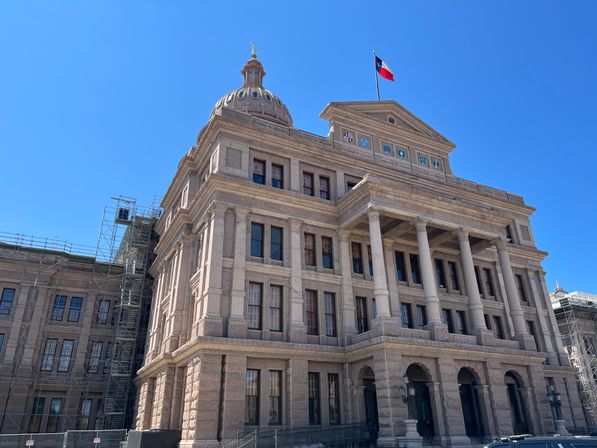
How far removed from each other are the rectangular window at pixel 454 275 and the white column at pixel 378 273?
33.6 feet

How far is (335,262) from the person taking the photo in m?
28.5

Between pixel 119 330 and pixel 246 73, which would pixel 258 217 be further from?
pixel 246 73

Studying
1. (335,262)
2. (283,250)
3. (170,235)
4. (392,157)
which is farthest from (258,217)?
(392,157)

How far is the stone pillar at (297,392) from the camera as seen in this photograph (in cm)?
2302

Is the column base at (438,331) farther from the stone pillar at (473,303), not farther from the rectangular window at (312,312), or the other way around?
the rectangular window at (312,312)

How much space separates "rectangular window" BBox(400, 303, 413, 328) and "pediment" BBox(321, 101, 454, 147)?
566 inches

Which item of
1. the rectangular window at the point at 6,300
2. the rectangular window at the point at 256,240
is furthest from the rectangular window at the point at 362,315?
the rectangular window at the point at 6,300

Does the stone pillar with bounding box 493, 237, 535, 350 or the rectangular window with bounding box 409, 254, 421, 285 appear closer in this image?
the stone pillar with bounding box 493, 237, 535, 350

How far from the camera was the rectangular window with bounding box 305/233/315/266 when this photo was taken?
1104 inches

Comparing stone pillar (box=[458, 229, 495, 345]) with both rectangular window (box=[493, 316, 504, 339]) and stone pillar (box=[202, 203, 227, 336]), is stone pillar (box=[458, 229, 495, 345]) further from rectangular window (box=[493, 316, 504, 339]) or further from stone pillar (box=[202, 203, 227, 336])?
stone pillar (box=[202, 203, 227, 336])

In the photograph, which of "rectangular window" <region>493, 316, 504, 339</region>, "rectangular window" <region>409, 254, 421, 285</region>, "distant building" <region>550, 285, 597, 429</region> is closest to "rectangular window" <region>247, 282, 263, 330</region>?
"rectangular window" <region>409, 254, 421, 285</region>

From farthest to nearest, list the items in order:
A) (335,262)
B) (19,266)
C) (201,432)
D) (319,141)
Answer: (19,266) < (319,141) < (335,262) < (201,432)

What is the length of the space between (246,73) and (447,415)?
132ft

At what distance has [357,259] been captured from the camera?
1173 inches
